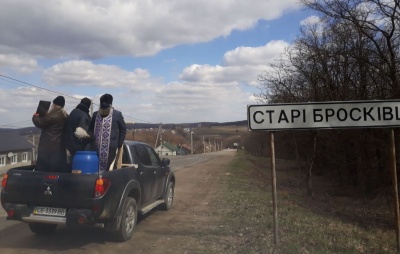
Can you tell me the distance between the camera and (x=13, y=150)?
55.2 metres

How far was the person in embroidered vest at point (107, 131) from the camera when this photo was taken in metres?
6.34

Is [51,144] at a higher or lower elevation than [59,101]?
lower

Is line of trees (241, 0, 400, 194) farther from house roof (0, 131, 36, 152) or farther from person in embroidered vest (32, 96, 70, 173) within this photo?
house roof (0, 131, 36, 152)

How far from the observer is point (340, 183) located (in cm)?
2238

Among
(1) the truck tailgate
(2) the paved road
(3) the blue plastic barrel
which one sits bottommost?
(2) the paved road

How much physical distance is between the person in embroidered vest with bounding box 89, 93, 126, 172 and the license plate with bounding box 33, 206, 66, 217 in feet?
2.83

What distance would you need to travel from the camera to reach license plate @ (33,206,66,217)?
5781mm

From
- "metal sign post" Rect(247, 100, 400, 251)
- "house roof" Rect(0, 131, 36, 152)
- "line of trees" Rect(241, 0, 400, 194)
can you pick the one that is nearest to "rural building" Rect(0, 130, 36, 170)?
"house roof" Rect(0, 131, 36, 152)

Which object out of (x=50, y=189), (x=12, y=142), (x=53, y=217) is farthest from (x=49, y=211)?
(x=12, y=142)

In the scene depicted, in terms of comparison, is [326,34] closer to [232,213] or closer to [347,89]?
[347,89]

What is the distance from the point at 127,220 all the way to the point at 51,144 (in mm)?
1729

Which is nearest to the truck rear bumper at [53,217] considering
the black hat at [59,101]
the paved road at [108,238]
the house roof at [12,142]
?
the paved road at [108,238]

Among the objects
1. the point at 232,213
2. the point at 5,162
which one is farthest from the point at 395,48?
the point at 5,162

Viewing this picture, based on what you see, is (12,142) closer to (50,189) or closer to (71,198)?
(50,189)
